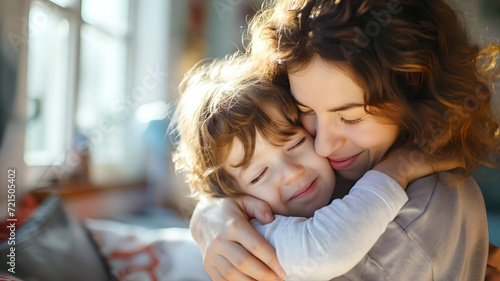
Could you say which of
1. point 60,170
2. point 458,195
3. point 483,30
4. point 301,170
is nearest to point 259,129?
point 301,170

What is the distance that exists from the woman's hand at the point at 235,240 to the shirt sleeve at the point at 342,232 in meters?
0.05

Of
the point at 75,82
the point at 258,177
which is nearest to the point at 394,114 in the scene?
the point at 258,177

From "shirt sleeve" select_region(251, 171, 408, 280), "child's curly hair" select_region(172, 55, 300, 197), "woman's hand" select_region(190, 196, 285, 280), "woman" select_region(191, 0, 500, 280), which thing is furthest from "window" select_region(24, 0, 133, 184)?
"shirt sleeve" select_region(251, 171, 408, 280)

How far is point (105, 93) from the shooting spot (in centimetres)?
314

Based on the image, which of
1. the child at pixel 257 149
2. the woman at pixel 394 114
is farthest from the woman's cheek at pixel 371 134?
the child at pixel 257 149

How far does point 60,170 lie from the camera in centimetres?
257

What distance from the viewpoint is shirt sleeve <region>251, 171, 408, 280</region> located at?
0.76 meters

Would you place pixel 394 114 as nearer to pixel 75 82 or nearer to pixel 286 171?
pixel 286 171

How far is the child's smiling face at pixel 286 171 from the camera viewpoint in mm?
988

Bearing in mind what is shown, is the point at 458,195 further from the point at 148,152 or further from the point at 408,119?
the point at 148,152

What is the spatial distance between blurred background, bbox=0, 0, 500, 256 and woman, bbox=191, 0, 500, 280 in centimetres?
44

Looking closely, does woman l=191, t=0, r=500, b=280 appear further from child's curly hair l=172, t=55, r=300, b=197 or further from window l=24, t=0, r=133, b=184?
window l=24, t=0, r=133, b=184

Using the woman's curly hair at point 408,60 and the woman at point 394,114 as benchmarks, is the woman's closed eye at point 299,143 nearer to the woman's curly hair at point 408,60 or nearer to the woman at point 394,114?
the woman at point 394,114

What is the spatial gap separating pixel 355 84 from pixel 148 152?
9.36 ft
